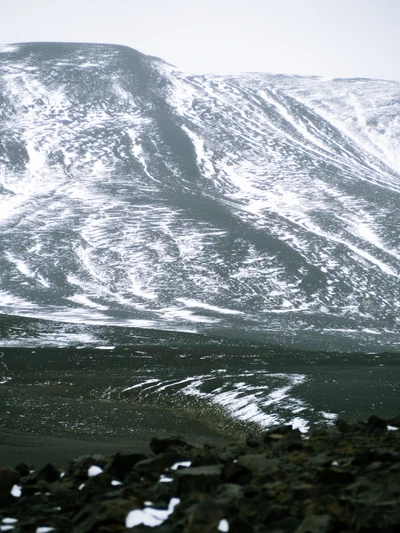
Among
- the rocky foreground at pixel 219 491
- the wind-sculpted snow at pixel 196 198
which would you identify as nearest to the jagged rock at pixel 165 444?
the rocky foreground at pixel 219 491

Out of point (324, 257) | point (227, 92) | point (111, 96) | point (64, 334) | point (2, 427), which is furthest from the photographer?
point (227, 92)

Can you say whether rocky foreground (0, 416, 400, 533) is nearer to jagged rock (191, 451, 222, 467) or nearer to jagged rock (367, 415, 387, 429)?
jagged rock (191, 451, 222, 467)

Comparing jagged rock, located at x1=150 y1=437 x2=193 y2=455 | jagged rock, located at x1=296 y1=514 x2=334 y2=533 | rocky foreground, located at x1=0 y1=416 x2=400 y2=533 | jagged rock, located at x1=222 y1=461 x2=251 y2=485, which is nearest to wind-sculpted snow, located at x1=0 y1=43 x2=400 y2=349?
jagged rock, located at x1=150 y1=437 x2=193 y2=455

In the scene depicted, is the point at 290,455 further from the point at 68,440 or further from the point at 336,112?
the point at 336,112

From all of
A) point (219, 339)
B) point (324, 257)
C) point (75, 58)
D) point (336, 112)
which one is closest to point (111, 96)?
point (75, 58)

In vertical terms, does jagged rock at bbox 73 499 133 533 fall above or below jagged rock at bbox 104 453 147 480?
above
